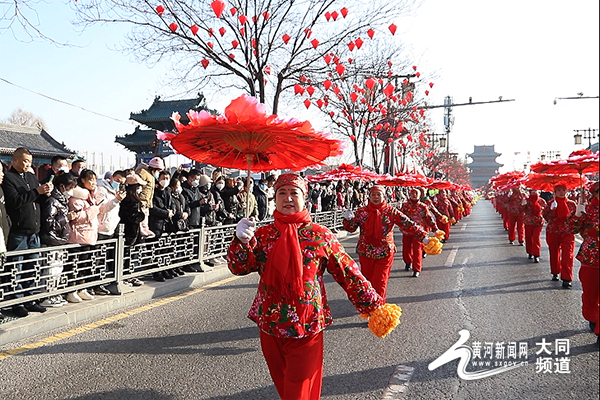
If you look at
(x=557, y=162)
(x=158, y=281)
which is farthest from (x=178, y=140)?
(x=158, y=281)

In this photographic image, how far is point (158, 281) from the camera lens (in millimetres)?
8336

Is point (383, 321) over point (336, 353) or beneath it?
over

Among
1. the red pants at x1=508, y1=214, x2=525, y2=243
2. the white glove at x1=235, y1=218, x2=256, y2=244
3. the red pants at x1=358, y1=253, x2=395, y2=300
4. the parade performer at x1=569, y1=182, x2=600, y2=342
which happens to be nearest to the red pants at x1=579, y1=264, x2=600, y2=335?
the parade performer at x1=569, y1=182, x2=600, y2=342

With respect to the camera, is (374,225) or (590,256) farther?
(374,225)

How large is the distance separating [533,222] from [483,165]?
119441 mm

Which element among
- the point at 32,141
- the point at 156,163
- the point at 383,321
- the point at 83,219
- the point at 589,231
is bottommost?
the point at 383,321

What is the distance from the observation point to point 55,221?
6.30 meters

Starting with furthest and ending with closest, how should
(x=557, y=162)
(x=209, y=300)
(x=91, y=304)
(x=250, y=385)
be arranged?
(x=209, y=300)
(x=91, y=304)
(x=557, y=162)
(x=250, y=385)

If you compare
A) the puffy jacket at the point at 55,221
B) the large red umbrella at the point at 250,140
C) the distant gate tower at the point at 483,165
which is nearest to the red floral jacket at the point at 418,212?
the puffy jacket at the point at 55,221

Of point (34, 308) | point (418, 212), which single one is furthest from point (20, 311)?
point (418, 212)

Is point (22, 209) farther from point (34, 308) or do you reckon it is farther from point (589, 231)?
point (589, 231)

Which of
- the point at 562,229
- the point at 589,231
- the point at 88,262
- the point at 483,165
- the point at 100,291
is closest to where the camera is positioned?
the point at 589,231

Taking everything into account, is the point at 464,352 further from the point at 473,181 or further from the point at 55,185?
the point at 473,181

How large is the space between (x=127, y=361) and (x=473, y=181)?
129 m
